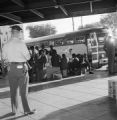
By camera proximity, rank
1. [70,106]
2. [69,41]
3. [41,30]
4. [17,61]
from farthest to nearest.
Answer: [41,30], [69,41], [70,106], [17,61]

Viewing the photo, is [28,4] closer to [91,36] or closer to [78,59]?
[78,59]

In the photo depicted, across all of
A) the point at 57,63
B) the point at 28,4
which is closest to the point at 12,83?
the point at 28,4

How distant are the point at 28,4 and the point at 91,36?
1133cm

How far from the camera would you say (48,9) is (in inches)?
413

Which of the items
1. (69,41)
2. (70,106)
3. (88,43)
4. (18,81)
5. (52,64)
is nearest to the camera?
(18,81)

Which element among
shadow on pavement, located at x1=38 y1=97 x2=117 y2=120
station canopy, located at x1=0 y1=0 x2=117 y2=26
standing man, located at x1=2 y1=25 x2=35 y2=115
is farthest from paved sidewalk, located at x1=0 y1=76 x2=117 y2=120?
station canopy, located at x1=0 y1=0 x2=117 y2=26

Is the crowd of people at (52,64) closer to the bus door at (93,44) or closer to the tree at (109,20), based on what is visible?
the bus door at (93,44)

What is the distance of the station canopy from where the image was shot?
880 centimetres

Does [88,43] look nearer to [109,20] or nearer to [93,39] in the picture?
[93,39]

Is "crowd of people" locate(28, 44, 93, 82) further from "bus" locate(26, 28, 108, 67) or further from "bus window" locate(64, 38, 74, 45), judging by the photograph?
"bus window" locate(64, 38, 74, 45)

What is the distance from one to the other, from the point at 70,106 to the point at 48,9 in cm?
530

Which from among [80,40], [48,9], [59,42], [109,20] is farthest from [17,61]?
[109,20]

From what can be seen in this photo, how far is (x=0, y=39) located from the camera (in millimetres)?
16031

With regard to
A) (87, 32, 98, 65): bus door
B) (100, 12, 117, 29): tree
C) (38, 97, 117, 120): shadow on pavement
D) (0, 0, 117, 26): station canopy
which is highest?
(100, 12, 117, 29): tree
